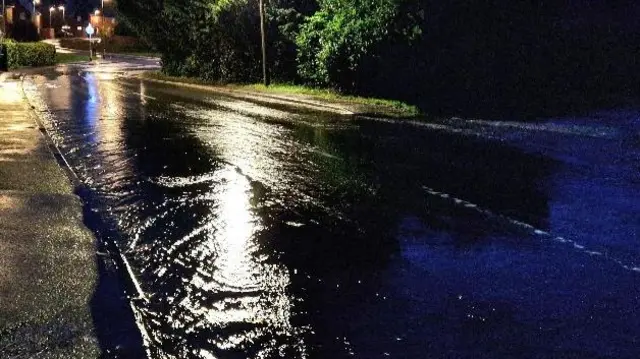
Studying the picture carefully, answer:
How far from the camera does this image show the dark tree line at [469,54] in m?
24.2

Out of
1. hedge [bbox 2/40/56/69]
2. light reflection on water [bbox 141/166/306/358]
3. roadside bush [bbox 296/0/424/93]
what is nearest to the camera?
light reflection on water [bbox 141/166/306/358]

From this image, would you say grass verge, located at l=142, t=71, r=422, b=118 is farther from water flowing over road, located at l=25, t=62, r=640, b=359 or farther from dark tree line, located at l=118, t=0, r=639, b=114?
water flowing over road, located at l=25, t=62, r=640, b=359

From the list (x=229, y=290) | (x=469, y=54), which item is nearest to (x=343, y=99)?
(x=469, y=54)

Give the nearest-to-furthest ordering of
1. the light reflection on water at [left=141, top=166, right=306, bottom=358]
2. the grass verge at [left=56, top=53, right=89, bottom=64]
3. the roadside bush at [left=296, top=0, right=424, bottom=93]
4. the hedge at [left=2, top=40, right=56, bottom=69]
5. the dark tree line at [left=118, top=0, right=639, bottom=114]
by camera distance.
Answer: the light reflection on water at [left=141, top=166, right=306, bottom=358]
the dark tree line at [left=118, top=0, right=639, bottom=114]
the roadside bush at [left=296, top=0, right=424, bottom=93]
the hedge at [left=2, top=40, right=56, bottom=69]
the grass verge at [left=56, top=53, right=89, bottom=64]

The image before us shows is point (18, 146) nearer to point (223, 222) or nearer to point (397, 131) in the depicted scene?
point (223, 222)

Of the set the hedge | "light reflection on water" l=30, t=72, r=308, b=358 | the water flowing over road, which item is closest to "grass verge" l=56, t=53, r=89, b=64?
the hedge

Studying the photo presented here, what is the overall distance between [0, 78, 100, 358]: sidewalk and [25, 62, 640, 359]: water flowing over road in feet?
1.48

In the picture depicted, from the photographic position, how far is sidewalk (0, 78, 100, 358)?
4.44m

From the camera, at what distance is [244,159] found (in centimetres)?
1237

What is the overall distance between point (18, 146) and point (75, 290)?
8.34 metres

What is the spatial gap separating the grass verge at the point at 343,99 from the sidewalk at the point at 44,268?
13165 millimetres

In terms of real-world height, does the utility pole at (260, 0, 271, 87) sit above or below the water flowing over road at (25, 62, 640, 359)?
above

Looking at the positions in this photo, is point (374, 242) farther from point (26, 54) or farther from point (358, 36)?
point (26, 54)

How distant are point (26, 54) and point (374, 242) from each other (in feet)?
181
